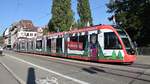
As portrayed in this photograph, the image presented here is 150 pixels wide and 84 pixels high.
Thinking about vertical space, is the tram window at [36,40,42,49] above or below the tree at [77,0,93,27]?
below

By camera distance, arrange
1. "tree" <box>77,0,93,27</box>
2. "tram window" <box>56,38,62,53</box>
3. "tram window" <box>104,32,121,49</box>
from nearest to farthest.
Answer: "tram window" <box>104,32,121,49</box> → "tram window" <box>56,38,62,53</box> → "tree" <box>77,0,93,27</box>

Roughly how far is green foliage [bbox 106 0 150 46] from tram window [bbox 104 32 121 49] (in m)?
21.3

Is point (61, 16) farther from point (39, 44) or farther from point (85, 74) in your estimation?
point (85, 74)

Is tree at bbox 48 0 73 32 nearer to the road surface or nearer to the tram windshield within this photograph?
the tram windshield

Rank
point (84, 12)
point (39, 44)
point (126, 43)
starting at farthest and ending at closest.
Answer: point (84, 12), point (39, 44), point (126, 43)

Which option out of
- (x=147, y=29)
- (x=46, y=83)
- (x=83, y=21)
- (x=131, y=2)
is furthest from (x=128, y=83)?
(x=83, y=21)

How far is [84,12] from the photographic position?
237 feet

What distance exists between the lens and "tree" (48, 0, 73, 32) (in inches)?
2490

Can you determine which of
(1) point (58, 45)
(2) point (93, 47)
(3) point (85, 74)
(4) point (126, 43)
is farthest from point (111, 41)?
(1) point (58, 45)

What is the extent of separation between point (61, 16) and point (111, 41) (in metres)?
40.1

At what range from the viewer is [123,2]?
168 ft

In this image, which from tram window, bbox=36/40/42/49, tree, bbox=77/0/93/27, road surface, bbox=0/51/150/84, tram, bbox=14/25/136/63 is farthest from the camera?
tree, bbox=77/0/93/27

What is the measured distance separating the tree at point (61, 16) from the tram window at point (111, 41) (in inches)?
1491

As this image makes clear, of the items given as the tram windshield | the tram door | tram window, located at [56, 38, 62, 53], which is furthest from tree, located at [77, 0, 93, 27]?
the tram windshield
